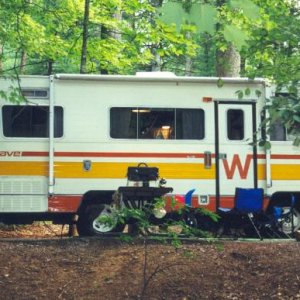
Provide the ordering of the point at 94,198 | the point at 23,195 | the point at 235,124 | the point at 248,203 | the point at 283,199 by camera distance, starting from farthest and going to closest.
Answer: the point at 283,199
the point at 235,124
the point at 94,198
the point at 23,195
the point at 248,203

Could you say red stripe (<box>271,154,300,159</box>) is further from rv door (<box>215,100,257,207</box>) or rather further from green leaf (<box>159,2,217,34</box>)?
green leaf (<box>159,2,217,34</box>)

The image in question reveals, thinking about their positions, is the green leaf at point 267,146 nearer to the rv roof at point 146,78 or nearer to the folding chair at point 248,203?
the folding chair at point 248,203

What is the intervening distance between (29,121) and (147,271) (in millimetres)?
4100

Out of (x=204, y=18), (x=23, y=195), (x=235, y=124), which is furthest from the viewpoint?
(x=235, y=124)

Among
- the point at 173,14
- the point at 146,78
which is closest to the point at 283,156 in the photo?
the point at 146,78

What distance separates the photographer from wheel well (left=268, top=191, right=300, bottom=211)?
10266 millimetres

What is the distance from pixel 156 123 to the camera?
9867mm

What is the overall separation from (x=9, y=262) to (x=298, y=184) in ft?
18.3

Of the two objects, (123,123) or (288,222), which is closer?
(123,123)

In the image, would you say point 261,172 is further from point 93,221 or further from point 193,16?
point 193,16

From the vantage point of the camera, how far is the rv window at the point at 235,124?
1001 cm

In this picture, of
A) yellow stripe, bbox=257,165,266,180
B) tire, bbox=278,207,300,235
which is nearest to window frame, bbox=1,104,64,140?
yellow stripe, bbox=257,165,266,180

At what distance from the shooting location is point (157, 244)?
770 cm

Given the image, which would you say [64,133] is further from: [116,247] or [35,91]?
[116,247]
